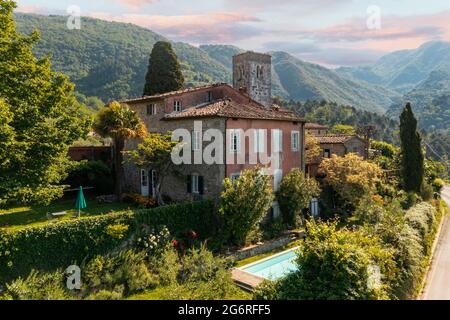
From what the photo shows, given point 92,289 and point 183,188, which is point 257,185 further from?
point 92,289

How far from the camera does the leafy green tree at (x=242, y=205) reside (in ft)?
71.7

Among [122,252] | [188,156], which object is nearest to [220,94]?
[188,156]

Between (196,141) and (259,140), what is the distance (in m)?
4.65

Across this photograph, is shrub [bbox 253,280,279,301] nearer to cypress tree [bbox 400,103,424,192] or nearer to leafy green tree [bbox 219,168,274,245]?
leafy green tree [bbox 219,168,274,245]

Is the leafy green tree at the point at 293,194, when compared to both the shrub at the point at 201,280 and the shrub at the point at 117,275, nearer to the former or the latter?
the shrub at the point at 201,280

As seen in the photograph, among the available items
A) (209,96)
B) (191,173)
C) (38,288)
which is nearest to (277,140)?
(209,96)

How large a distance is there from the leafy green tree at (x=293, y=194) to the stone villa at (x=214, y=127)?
3.18ft

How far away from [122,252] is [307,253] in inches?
379

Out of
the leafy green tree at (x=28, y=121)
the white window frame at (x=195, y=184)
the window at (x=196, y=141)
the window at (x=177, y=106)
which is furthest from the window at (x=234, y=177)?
the leafy green tree at (x=28, y=121)

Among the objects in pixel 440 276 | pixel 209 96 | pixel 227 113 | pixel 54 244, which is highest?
pixel 209 96

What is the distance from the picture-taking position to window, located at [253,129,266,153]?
26.0 meters

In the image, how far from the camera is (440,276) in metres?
21.3

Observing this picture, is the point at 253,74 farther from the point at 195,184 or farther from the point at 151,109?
the point at 195,184

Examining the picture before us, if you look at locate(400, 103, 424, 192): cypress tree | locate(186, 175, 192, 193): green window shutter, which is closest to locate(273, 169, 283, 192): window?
locate(186, 175, 192, 193): green window shutter
